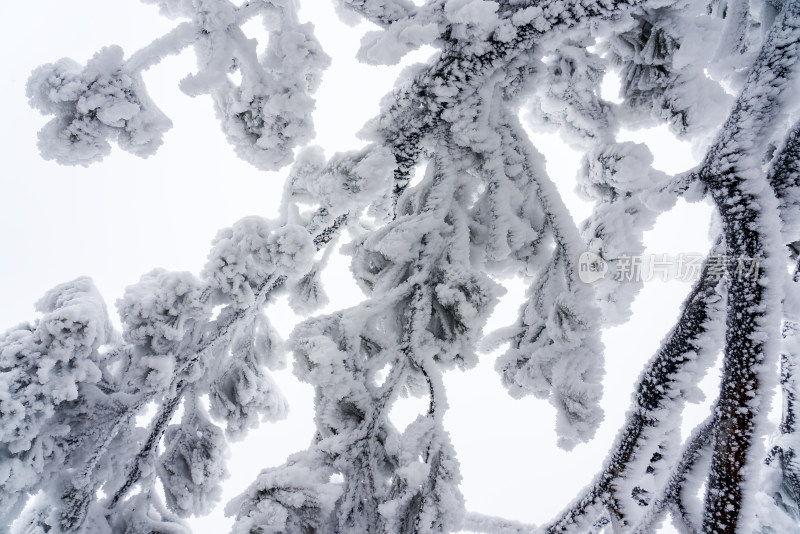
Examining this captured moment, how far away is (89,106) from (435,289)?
1686 millimetres

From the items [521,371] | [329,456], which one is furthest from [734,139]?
[329,456]

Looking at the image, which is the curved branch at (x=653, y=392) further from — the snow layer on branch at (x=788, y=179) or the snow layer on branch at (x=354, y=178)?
the snow layer on branch at (x=354, y=178)

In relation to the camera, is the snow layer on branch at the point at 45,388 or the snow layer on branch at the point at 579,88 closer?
the snow layer on branch at the point at 45,388

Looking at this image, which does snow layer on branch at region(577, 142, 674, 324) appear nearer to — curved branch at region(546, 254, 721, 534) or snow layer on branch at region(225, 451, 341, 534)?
curved branch at region(546, 254, 721, 534)

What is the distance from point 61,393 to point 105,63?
4.51ft

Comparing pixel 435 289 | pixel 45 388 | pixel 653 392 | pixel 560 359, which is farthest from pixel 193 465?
pixel 653 392

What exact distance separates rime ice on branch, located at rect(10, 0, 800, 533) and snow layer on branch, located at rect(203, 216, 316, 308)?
1 centimetres

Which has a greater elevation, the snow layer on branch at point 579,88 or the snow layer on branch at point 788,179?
the snow layer on branch at point 579,88

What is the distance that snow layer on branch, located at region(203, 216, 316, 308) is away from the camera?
6.65 ft

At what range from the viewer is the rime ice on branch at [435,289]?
145cm

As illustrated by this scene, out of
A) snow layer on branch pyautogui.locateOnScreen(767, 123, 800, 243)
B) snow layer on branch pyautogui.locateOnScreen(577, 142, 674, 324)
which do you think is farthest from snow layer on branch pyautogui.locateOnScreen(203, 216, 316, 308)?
snow layer on branch pyautogui.locateOnScreen(767, 123, 800, 243)

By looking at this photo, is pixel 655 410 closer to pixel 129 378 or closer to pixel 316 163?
pixel 316 163

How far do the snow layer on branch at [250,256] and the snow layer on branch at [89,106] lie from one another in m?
0.57

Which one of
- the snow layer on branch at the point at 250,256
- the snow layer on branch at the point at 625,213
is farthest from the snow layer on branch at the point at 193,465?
the snow layer on branch at the point at 625,213
